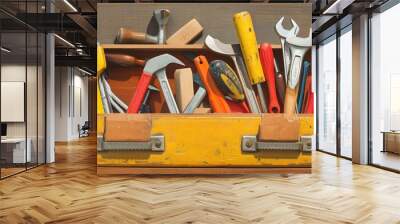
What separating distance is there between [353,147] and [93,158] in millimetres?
5255

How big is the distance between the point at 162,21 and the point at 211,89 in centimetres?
123

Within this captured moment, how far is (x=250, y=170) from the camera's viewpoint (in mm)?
5770

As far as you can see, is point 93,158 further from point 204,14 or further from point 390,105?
point 390,105

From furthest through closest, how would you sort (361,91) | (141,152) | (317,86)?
(317,86) < (361,91) < (141,152)

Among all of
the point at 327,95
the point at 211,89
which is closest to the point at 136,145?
the point at 211,89

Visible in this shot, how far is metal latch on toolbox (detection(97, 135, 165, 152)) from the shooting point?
5688mm

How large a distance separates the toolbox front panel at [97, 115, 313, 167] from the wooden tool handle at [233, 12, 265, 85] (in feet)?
2.02

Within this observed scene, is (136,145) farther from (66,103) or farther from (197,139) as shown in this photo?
(66,103)

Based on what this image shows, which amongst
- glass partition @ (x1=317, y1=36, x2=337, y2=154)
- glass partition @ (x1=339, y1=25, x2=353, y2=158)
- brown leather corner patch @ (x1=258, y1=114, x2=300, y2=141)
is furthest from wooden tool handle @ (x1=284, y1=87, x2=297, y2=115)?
glass partition @ (x1=317, y1=36, x2=337, y2=154)

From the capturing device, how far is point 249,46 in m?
5.73

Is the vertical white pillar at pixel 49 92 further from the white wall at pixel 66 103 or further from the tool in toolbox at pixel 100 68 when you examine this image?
the white wall at pixel 66 103

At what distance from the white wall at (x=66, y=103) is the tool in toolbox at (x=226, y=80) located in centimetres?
1032

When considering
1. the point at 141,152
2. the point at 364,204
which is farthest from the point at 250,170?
→ the point at 364,204

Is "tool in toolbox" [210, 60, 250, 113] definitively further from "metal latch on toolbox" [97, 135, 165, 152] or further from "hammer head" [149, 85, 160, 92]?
"metal latch on toolbox" [97, 135, 165, 152]
